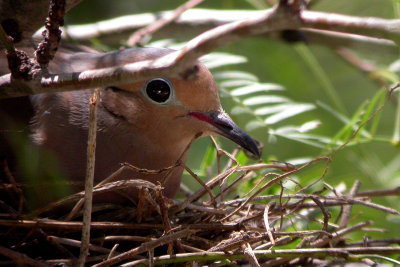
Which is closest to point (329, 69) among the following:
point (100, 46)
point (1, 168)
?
point (100, 46)

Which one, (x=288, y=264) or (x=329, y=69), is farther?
(x=329, y=69)

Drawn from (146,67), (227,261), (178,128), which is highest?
(146,67)

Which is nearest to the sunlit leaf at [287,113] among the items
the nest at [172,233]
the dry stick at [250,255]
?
the nest at [172,233]

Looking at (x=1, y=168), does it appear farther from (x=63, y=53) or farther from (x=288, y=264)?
(x=288, y=264)

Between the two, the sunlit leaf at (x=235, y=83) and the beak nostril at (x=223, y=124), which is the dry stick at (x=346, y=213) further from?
the sunlit leaf at (x=235, y=83)

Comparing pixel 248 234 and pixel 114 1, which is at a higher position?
pixel 114 1

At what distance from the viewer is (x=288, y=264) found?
1906 millimetres

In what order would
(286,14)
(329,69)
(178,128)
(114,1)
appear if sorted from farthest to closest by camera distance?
(329,69) → (114,1) → (178,128) → (286,14)

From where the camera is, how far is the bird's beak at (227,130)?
6.52ft

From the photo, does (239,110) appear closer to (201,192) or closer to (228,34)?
(201,192)

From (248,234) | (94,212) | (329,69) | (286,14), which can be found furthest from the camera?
(329,69)

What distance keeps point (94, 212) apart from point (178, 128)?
14.7 inches

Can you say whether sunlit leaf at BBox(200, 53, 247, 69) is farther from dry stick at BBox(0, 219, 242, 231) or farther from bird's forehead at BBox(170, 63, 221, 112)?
dry stick at BBox(0, 219, 242, 231)

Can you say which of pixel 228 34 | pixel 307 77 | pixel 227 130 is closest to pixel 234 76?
pixel 227 130
